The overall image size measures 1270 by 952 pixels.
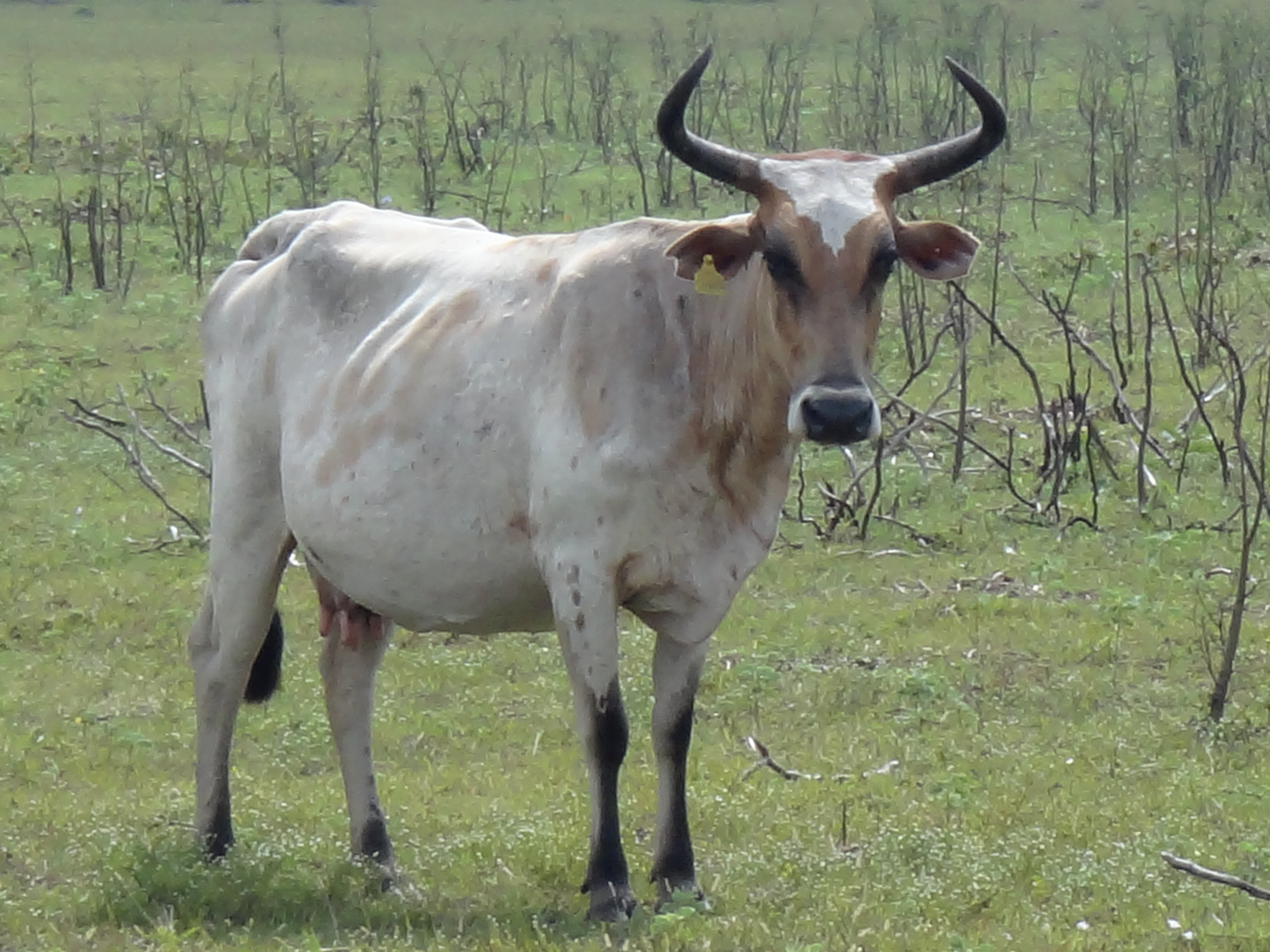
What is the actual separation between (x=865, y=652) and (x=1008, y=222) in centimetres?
Answer: 1194

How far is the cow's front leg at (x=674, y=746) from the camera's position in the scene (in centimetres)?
563

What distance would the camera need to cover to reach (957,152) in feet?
18.0

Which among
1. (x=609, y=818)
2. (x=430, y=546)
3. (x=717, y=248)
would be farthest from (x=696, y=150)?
(x=609, y=818)

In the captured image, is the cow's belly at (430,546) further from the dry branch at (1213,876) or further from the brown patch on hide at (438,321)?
the dry branch at (1213,876)

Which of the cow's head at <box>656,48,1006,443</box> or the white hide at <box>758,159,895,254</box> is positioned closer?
the cow's head at <box>656,48,1006,443</box>

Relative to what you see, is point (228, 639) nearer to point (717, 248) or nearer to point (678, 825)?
point (678, 825)

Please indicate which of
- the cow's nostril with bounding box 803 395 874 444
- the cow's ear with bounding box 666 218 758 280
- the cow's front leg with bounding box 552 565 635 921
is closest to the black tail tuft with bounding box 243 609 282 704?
the cow's front leg with bounding box 552 565 635 921

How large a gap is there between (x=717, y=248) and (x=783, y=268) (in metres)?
0.21

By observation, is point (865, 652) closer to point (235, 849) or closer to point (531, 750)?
point (531, 750)

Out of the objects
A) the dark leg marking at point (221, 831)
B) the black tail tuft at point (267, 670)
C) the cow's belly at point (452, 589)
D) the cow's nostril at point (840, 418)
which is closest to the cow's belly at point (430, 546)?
the cow's belly at point (452, 589)

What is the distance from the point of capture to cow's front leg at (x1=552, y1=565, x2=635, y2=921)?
534 cm

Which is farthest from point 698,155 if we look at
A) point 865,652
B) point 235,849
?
point 865,652

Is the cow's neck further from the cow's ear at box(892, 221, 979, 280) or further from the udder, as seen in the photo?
the udder

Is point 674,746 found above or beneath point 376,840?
above
